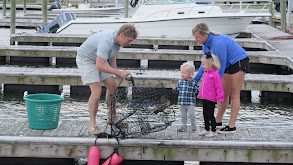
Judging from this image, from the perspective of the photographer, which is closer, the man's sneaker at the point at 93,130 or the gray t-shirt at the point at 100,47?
the gray t-shirt at the point at 100,47

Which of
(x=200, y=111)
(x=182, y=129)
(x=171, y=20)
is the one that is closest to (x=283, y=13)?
(x=171, y=20)

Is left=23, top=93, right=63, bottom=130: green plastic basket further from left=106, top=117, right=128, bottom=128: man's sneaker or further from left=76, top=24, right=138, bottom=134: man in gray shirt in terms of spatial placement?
left=106, top=117, right=128, bottom=128: man's sneaker

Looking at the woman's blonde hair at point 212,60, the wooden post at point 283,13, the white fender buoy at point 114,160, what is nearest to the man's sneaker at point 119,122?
the white fender buoy at point 114,160

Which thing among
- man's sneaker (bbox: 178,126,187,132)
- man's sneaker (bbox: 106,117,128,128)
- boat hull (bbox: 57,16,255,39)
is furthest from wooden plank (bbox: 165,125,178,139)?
boat hull (bbox: 57,16,255,39)

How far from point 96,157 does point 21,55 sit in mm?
9724

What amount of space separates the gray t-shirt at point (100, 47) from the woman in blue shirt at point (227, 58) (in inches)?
38.6

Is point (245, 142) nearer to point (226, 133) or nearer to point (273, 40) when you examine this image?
point (226, 133)

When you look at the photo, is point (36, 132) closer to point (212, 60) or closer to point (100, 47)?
point (100, 47)

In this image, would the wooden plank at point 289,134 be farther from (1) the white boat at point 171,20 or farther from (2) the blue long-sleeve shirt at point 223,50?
(1) the white boat at point 171,20

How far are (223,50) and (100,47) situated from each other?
148 cm

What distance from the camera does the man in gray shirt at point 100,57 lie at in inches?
246

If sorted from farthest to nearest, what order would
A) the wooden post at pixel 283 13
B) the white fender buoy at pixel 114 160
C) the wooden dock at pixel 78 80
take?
the wooden post at pixel 283 13
the wooden dock at pixel 78 80
the white fender buoy at pixel 114 160

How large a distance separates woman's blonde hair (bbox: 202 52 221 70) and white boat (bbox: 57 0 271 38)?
13905mm

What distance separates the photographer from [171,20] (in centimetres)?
2050
